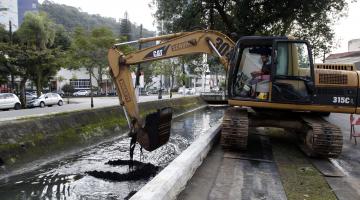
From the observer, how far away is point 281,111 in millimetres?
10430

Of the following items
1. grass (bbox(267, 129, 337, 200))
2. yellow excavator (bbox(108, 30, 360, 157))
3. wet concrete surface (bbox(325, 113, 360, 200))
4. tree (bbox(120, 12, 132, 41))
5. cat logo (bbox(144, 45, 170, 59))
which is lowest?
wet concrete surface (bbox(325, 113, 360, 200))

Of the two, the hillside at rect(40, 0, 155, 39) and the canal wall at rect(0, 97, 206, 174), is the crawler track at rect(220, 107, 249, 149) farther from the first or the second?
the hillside at rect(40, 0, 155, 39)

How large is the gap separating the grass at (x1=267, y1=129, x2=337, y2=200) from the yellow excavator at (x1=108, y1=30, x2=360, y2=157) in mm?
418

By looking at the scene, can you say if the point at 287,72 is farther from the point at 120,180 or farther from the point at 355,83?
the point at 120,180

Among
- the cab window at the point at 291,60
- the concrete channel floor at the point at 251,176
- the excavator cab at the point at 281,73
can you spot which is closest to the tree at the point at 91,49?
the excavator cab at the point at 281,73

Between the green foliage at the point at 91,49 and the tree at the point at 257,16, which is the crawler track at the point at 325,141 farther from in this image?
the green foliage at the point at 91,49

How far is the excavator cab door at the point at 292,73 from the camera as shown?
9336 mm

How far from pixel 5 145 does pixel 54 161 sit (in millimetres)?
1593

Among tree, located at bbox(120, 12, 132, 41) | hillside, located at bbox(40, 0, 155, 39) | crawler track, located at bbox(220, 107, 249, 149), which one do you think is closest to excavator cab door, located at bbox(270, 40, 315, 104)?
crawler track, located at bbox(220, 107, 249, 149)

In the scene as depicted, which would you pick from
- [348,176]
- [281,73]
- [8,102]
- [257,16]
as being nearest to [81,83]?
[8,102]

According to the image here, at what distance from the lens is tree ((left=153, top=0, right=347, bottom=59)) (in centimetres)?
2153

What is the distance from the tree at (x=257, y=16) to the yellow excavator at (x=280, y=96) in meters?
12.0

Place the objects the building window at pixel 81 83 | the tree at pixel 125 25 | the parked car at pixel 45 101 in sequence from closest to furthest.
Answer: the parked car at pixel 45 101 → the building window at pixel 81 83 → the tree at pixel 125 25

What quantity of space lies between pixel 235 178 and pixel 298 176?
48.5 inches
